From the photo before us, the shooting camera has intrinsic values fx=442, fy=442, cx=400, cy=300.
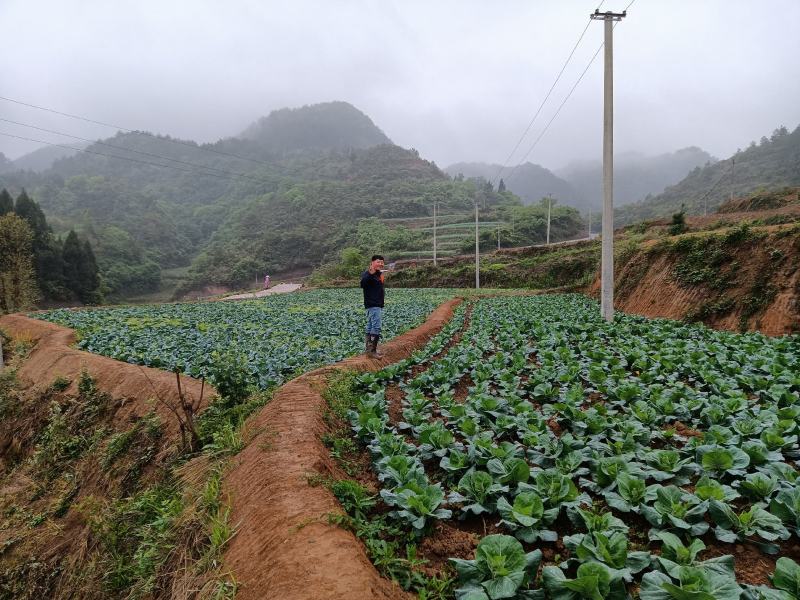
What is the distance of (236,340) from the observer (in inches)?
500

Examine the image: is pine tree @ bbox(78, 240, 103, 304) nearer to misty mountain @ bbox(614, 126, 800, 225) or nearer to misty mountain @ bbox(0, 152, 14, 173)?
misty mountain @ bbox(614, 126, 800, 225)

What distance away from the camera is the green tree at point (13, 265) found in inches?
1228

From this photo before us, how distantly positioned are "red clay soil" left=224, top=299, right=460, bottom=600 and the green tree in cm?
3650

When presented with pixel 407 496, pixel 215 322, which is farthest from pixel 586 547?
pixel 215 322

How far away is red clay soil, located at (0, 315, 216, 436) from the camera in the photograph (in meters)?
7.56

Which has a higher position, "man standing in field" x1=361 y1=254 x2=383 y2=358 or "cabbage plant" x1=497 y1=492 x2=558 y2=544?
"man standing in field" x1=361 y1=254 x2=383 y2=358

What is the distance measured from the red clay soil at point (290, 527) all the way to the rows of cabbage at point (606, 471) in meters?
0.54

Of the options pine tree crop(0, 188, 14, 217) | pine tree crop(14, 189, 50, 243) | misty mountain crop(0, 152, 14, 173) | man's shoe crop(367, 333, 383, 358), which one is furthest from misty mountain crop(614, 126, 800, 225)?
misty mountain crop(0, 152, 14, 173)

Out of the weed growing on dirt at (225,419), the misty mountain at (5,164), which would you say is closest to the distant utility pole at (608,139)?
the weed growing on dirt at (225,419)

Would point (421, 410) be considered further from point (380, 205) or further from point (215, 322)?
point (380, 205)

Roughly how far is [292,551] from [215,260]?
81.8m

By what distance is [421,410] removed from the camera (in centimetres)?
600

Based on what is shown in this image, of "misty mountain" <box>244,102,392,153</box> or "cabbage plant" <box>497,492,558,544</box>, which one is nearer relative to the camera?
"cabbage plant" <box>497,492,558,544</box>

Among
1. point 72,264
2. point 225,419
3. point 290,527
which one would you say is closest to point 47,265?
point 72,264
